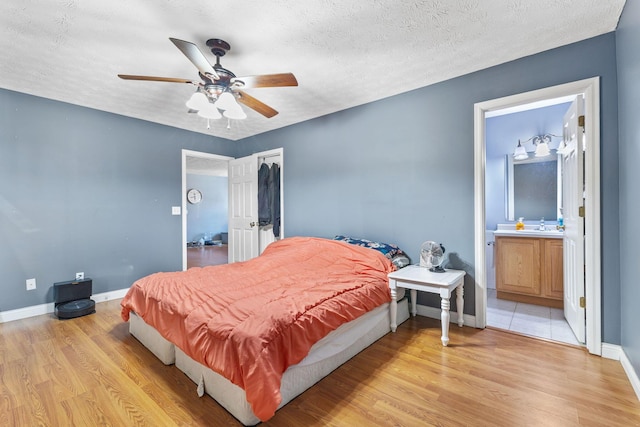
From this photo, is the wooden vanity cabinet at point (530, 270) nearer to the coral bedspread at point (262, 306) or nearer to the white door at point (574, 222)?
the white door at point (574, 222)

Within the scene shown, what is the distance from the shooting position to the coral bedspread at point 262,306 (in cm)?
147

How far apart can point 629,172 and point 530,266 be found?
1.83 metres

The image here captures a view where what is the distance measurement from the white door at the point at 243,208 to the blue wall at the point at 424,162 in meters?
0.83

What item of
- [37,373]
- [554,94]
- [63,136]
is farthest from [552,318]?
[63,136]

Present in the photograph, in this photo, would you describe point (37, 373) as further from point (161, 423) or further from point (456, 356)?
point (456, 356)

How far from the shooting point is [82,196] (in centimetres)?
347

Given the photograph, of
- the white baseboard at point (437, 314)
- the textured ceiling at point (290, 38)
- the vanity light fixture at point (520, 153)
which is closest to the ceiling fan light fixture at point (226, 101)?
the textured ceiling at point (290, 38)

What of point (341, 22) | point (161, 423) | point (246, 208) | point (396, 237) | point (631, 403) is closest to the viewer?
point (161, 423)

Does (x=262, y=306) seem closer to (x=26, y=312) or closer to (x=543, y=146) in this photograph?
(x=26, y=312)

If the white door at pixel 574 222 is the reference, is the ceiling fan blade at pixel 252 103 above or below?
above

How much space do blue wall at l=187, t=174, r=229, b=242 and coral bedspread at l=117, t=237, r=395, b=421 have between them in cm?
695

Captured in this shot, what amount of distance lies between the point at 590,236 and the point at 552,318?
48.3 inches

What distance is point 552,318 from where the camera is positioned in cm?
293

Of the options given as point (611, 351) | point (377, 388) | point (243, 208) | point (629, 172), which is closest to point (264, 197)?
point (243, 208)
